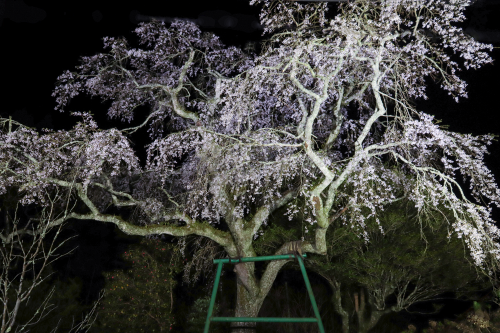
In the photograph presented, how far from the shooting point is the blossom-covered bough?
564 cm

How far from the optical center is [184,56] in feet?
29.8

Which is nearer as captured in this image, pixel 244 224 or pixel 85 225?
pixel 244 224

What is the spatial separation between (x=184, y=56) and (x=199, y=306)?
5469mm

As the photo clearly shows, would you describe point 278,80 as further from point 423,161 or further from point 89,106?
point 89,106

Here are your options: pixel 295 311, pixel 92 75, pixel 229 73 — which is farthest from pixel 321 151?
pixel 295 311

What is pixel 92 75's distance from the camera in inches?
354

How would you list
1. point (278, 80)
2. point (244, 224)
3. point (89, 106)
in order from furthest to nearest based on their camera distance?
1. point (89, 106)
2. point (244, 224)
3. point (278, 80)

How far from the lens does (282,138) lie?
7863mm

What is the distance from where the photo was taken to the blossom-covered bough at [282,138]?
5.64 m

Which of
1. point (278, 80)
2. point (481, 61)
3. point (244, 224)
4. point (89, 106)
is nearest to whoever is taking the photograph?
point (481, 61)

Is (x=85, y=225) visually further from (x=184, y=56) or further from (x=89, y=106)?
(x=184, y=56)

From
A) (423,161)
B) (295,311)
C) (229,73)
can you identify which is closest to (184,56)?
(229,73)

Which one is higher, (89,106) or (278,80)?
(89,106)

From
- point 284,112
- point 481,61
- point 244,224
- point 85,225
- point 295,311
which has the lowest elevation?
point 295,311
